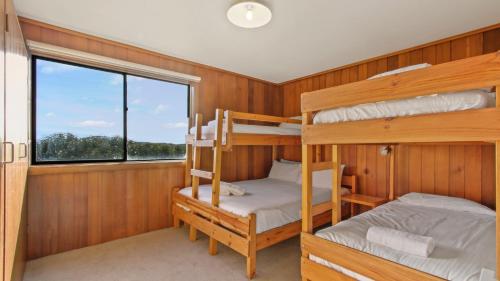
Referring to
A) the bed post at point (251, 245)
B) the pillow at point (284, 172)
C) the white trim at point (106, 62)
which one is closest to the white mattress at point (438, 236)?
the bed post at point (251, 245)

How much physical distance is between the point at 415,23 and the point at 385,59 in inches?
33.5

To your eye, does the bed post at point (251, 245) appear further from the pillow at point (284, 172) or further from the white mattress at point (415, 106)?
the pillow at point (284, 172)

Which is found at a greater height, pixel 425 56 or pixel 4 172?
pixel 425 56

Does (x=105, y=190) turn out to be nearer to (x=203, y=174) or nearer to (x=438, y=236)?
(x=203, y=174)

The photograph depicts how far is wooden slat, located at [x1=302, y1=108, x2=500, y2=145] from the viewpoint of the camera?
97 centimetres

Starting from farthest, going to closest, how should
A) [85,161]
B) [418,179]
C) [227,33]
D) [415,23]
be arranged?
[418,179] → [85,161] → [227,33] → [415,23]

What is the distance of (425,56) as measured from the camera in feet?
8.82

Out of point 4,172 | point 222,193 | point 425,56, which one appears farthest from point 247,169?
point 4,172

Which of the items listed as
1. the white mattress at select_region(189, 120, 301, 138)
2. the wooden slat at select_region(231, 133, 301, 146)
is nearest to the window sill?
the white mattress at select_region(189, 120, 301, 138)

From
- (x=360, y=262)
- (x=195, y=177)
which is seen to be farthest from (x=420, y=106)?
(x=195, y=177)

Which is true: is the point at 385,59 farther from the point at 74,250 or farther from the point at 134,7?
the point at 74,250

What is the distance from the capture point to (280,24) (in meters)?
2.22

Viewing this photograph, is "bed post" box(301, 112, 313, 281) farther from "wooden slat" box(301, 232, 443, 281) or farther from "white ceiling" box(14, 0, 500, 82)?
"white ceiling" box(14, 0, 500, 82)

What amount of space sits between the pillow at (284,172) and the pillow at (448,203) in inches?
56.4
